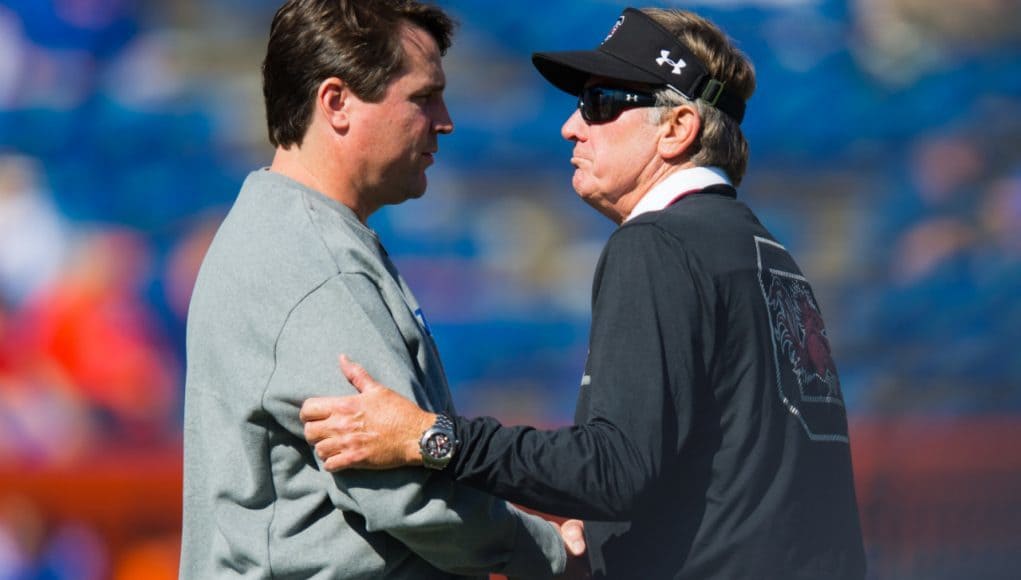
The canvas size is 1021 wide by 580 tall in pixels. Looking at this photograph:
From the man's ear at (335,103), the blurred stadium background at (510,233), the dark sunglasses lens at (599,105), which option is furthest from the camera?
the blurred stadium background at (510,233)

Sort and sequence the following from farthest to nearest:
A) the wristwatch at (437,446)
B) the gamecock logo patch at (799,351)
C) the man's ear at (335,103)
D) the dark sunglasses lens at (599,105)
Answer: the dark sunglasses lens at (599,105), the man's ear at (335,103), the gamecock logo patch at (799,351), the wristwatch at (437,446)

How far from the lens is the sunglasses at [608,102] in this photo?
6.83ft

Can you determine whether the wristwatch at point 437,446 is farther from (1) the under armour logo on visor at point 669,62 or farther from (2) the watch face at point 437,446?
(1) the under armour logo on visor at point 669,62

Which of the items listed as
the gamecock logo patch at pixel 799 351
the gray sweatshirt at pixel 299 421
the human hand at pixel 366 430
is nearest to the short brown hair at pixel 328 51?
the gray sweatshirt at pixel 299 421

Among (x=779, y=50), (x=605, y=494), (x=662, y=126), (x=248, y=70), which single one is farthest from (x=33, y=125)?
(x=605, y=494)

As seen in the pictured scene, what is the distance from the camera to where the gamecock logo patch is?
6.24ft

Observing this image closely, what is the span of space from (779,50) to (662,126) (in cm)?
248

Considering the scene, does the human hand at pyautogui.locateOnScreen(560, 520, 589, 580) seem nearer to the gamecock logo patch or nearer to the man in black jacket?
the man in black jacket

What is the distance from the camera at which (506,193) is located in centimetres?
427

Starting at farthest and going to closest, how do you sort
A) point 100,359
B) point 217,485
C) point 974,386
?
1. point 974,386
2. point 100,359
3. point 217,485

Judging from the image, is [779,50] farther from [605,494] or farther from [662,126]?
[605,494]

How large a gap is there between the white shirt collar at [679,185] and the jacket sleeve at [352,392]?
0.45m

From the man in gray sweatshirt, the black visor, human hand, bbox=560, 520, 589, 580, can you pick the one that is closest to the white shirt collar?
the black visor

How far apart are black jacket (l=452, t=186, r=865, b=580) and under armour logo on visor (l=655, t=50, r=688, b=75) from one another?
21 centimetres
